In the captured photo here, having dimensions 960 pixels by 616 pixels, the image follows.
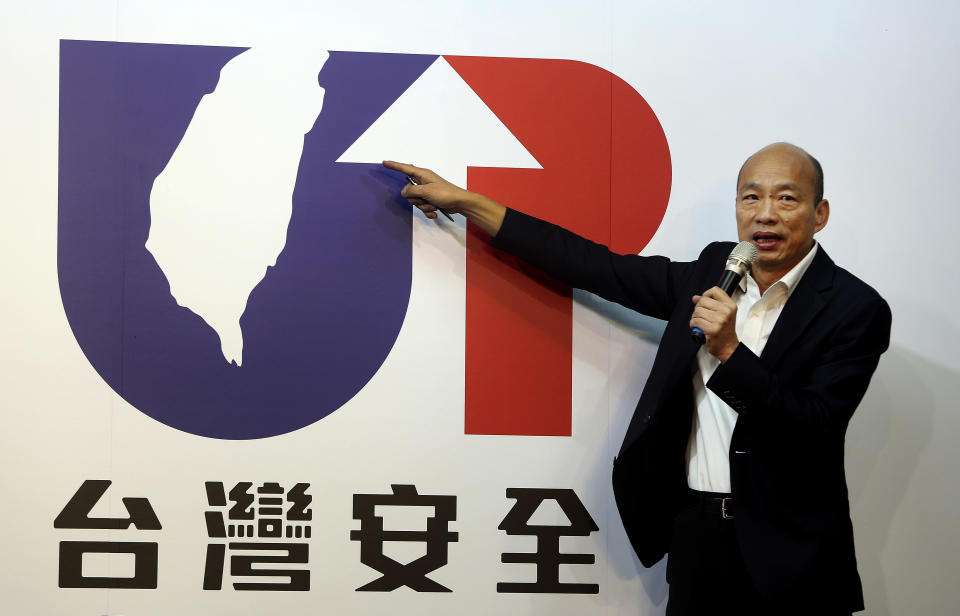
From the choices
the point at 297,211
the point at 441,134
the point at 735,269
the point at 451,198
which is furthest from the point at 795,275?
the point at 297,211

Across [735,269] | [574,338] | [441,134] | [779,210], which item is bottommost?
[574,338]

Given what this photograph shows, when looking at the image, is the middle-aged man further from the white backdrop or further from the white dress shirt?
the white backdrop

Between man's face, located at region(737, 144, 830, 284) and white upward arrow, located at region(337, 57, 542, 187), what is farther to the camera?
white upward arrow, located at region(337, 57, 542, 187)

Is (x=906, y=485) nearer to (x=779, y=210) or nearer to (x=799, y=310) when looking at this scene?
(x=799, y=310)

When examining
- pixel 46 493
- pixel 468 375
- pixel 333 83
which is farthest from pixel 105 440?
pixel 333 83

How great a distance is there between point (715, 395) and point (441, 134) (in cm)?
104

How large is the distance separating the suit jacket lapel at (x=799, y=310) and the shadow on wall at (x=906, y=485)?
664 millimetres

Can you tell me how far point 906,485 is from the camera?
7.02 ft

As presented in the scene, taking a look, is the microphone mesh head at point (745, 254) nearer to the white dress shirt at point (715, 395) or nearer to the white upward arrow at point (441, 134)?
the white dress shirt at point (715, 395)

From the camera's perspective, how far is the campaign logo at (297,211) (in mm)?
2062

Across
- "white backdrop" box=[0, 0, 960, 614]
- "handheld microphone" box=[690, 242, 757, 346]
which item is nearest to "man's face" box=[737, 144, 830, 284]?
"handheld microphone" box=[690, 242, 757, 346]

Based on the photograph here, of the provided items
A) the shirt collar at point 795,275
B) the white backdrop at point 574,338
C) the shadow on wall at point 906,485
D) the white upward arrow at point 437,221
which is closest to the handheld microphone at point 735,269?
the shirt collar at point 795,275

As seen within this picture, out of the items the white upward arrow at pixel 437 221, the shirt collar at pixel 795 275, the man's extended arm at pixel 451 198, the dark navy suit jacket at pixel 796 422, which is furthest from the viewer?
the white upward arrow at pixel 437 221

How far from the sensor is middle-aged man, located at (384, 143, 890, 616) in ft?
5.17
